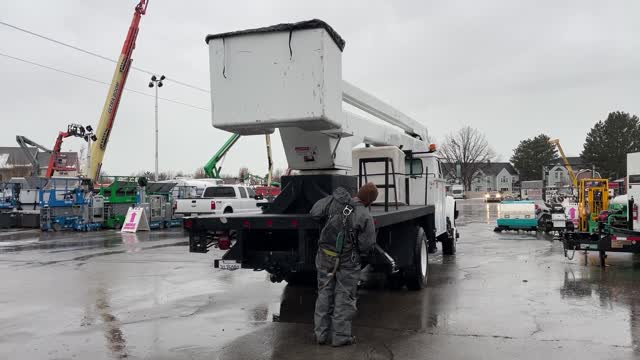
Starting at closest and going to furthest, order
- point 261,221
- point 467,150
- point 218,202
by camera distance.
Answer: point 261,221 < point 218,202 < point 467,150

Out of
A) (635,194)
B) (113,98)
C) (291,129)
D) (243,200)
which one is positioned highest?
(113,98)

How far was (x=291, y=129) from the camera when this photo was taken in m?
7.43

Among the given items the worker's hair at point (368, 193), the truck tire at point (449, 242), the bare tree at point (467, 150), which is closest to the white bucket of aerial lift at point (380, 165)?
the truck tire at point (449, 242)

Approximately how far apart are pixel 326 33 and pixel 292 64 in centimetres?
53

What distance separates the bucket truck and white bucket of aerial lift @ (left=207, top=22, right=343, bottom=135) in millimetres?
12

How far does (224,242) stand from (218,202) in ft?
55.2

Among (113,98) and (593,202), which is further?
(113,98)

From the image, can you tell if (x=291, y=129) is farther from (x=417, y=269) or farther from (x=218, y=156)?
(x=218, y=156)

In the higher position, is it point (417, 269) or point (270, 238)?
point (270, 238)

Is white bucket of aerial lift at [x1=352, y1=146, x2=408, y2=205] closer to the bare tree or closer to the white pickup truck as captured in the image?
the white pickup truck

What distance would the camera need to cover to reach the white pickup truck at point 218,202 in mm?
23906

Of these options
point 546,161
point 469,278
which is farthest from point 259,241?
point 546,161

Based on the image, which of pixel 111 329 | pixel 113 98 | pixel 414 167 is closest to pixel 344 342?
pixel 111 329

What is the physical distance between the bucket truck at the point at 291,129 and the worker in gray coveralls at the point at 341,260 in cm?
43
